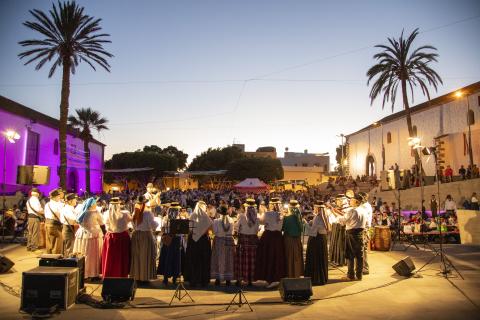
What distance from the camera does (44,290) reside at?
282 inches

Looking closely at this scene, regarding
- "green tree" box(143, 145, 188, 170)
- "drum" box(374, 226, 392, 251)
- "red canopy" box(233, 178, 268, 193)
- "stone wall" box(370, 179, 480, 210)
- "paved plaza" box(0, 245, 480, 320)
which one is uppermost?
"green tree" box(143, 145, 188, 170)

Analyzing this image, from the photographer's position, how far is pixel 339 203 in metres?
12.4

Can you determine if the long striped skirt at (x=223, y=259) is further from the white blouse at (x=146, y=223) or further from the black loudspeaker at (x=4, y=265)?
the black loudspeaker at (x=4, y=265)

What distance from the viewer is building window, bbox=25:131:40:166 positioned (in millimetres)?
32478

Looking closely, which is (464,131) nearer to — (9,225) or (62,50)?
(62,50)

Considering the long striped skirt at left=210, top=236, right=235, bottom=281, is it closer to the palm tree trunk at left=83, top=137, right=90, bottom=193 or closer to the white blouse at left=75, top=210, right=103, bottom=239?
the white blouse at left=75, top=210, right=103, bottom=239

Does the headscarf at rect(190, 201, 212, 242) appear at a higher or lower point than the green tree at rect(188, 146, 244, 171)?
lower

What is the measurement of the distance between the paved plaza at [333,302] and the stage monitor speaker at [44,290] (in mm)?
221

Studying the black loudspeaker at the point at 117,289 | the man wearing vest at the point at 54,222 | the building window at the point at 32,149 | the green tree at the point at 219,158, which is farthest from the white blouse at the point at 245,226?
the green tree at the point at 219,158

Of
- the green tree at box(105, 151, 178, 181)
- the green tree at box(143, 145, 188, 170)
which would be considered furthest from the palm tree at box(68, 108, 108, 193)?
the green tree at box(143, 145, 188, 170)

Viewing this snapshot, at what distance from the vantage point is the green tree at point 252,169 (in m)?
61.4

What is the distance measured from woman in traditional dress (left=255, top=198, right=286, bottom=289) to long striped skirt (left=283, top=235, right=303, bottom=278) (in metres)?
0.12

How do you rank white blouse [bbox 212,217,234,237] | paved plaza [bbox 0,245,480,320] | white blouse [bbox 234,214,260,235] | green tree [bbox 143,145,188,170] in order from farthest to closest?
green tree [bbox 143,145,188,170] < white blouse [bbox 212,217,234,237] < white blouse [bbox 234,214,260,235] < paved plaza [bbox 0,245,480,320]

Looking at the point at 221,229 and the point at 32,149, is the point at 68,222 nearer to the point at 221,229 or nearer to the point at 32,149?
the point at 221,229
